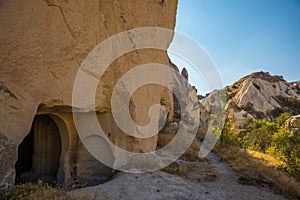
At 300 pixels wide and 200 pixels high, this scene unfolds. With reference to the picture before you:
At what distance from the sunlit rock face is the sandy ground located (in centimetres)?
85

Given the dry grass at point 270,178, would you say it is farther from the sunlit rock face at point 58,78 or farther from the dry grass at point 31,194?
the dry grass at point 31,194

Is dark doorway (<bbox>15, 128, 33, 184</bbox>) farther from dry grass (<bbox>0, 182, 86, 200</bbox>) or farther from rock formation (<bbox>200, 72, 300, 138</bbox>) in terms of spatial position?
rock formation (<bbox>200, 72, 300, 138</bbox>)

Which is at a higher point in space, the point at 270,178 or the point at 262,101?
the point at 262,101

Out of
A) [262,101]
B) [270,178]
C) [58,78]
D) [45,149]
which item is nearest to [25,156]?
[45,149]

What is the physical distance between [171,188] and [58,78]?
333 centimetres

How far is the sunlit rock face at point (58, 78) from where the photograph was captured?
3.76 m

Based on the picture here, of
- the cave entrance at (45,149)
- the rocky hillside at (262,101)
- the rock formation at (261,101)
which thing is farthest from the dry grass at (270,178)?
the rocky hillside at (262,101)

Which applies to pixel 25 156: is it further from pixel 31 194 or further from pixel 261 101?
pixel 261 101

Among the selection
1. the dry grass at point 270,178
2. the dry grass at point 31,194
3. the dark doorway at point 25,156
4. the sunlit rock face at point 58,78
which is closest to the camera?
the dry grass at point 31,194

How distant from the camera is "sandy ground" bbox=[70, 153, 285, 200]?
4.34m

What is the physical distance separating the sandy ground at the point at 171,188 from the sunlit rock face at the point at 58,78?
854mm

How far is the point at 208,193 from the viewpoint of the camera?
16.7ft

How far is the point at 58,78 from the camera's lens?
4.54 metres

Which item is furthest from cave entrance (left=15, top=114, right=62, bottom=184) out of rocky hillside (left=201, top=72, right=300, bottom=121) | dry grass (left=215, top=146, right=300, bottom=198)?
rocky hillside (left=201, top=72, right=300, bottom=121)
